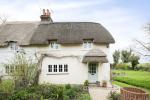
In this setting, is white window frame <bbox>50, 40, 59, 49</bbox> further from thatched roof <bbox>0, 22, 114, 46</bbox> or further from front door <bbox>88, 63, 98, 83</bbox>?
front door <bbox>88, 63, 98, 83</bbox>

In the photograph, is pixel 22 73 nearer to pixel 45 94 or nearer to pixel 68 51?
pixel 45 94

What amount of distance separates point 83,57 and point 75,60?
3.24 ft

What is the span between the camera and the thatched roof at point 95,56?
2727 centimetres

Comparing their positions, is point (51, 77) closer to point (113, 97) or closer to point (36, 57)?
point (36, 57)

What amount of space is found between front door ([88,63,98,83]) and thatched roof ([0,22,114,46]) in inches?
111

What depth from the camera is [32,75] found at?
25.8m

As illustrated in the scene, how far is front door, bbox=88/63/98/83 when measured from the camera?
2841 centimetres

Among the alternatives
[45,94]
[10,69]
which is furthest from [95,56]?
[45,94]

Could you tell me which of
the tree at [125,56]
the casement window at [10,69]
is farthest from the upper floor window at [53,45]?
the tree at [125,56]

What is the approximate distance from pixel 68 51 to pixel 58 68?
2.23 metres

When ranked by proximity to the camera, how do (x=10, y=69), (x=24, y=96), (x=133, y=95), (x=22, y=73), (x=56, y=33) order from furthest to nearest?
1. (x=56, y=33)
2. (x=10, y=69)
3. (x=22, y=73)
4. (x=24, y=96)
5. (x=133, y=95)

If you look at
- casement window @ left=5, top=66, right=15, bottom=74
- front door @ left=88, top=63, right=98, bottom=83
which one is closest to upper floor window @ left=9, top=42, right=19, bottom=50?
casement window @ left=5, top=66, right=15, bottom=74

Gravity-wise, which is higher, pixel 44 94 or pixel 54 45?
pixel 54 45

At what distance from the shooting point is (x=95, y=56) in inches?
1089
